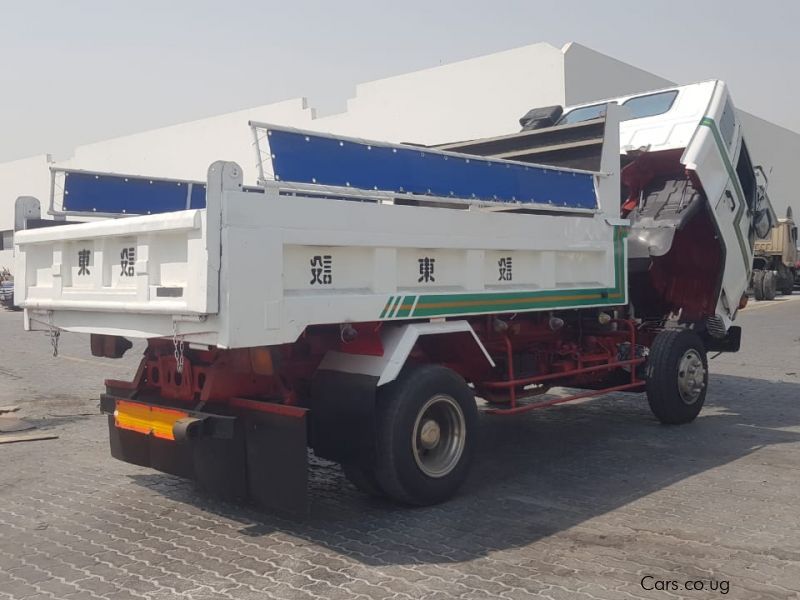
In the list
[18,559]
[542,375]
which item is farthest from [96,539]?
[542,375]

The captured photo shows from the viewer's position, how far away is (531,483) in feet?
18.4

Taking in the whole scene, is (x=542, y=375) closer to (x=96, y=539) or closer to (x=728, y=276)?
(x=728, y=276)

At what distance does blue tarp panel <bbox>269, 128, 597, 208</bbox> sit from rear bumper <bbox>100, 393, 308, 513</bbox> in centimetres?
132

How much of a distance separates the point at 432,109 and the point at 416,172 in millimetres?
20766

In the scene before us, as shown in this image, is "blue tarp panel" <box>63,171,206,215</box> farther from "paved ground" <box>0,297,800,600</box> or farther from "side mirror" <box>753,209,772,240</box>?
"side mirror" <box>753,209,772,240</box>

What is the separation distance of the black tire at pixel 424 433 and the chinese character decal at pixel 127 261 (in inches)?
64.0

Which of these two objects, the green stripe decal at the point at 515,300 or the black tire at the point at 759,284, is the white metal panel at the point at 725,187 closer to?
the green stripe decal at the point at 515,300

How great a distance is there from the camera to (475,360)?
5656 mm

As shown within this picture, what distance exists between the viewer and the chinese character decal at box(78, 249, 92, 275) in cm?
511

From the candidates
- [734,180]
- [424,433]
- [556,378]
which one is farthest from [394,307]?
[734,180]

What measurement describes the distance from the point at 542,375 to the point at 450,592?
306 cm

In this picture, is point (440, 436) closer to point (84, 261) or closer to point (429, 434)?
point (429, 434)

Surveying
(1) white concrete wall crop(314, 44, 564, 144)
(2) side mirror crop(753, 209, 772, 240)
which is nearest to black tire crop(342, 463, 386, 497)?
(2) side mirror crop(753, 209, 772, 240)

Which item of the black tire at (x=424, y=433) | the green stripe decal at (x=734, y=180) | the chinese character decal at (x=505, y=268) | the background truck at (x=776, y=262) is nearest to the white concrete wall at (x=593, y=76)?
the background truck at (x=776, y=262)
